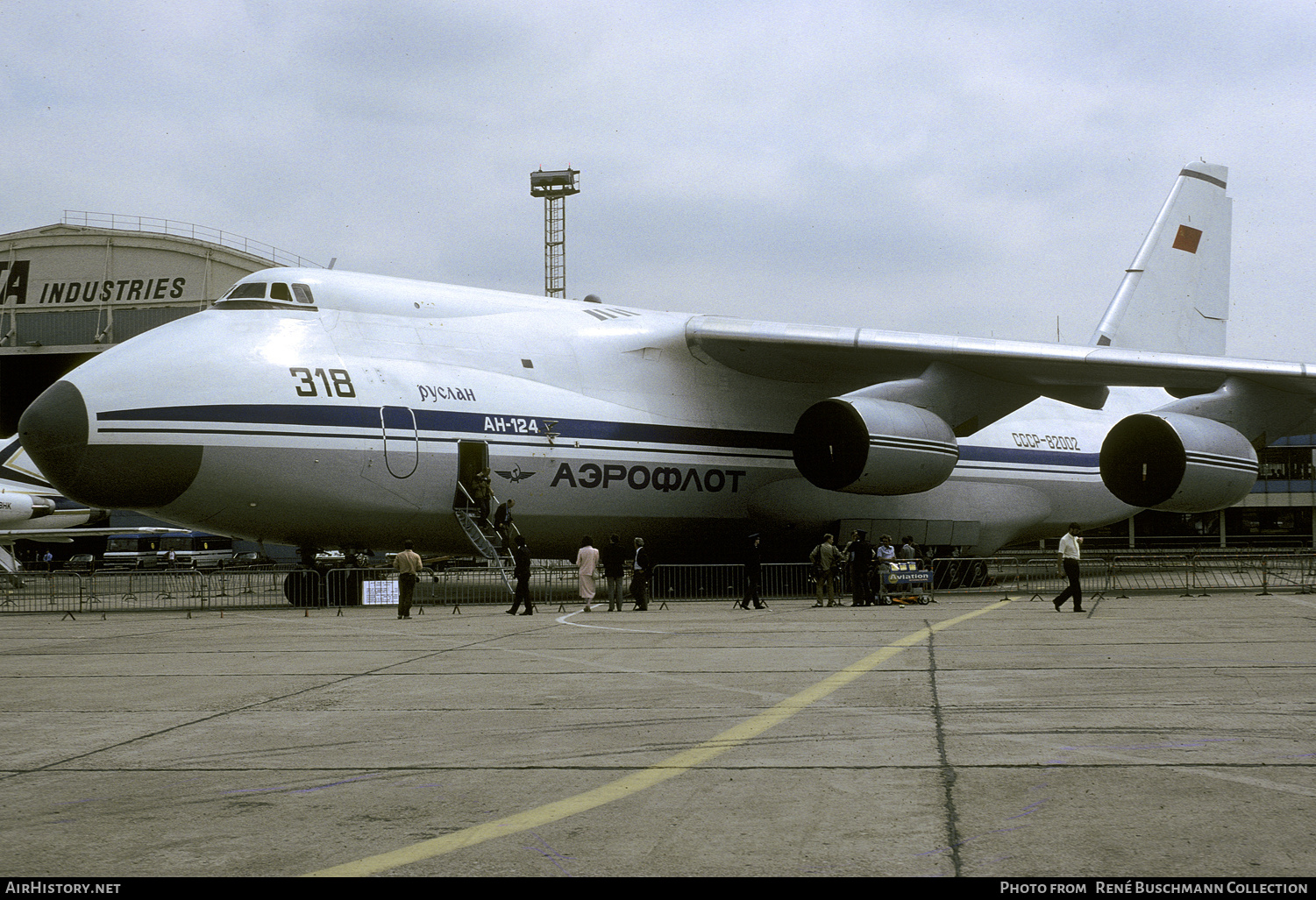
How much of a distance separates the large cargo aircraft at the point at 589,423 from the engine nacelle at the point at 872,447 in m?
0.04

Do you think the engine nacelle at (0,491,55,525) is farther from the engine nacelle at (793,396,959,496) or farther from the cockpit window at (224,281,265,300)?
the engine nacelle at (793,396,959,496)

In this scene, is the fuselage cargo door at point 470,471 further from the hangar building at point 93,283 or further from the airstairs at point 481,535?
the hangar building at point 93,283

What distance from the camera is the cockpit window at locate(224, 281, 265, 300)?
689 inches

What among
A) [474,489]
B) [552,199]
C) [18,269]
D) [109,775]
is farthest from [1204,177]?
[552,199]

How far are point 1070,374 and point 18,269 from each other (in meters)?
38.7

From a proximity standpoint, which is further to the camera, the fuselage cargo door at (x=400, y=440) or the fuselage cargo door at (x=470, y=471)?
the fuselage cargo door at (x=470, y=471)

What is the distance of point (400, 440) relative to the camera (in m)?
16.9

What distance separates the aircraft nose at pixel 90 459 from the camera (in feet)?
50.1

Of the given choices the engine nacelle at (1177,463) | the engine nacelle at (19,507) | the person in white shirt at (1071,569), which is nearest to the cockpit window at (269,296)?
the person in white shirt at (1071,569)

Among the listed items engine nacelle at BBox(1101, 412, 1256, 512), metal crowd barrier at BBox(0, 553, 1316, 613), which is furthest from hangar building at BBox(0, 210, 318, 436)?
engine nacelle at BBox(1101, 412, 1256, 512)

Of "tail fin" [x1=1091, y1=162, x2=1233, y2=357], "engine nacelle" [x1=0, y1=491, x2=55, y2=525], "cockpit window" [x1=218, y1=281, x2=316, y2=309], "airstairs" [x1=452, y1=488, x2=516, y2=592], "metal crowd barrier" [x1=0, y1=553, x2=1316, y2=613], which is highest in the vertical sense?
"tail fin" [x1=1091, y1=162, x2=1233, y2=357]

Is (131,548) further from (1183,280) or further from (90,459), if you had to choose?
(1183,280)

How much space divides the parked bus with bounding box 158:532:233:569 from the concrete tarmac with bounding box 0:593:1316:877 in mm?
Answer: 40327

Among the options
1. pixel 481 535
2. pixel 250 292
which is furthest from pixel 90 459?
pixel 481 535
